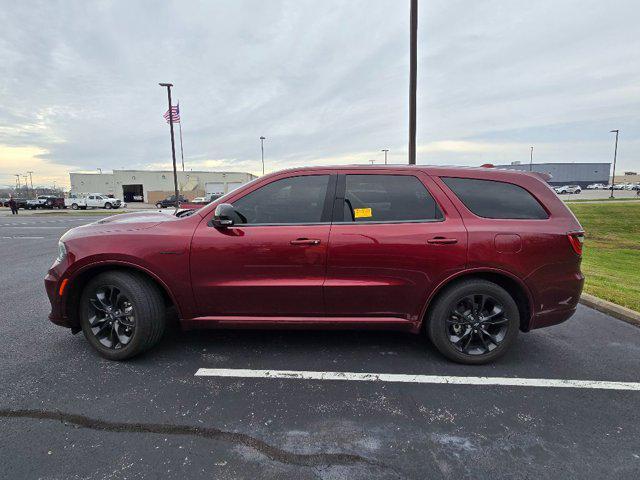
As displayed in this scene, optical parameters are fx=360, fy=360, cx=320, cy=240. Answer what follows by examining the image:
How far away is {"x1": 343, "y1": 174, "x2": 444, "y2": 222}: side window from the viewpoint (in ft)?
10.5

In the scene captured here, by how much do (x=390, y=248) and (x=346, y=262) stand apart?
Result: 40 cm

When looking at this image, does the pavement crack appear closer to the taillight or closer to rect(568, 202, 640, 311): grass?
the taillight

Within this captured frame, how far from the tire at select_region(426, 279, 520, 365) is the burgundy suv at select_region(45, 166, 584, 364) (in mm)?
11

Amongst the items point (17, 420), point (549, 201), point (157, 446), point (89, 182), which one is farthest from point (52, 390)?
point (89, 182)

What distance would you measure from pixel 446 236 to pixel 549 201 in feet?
3.49

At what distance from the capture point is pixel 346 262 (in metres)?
3.12

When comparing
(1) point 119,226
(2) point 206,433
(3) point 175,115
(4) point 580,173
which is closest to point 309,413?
(2) point 206,433

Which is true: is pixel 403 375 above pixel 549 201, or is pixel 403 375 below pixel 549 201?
below

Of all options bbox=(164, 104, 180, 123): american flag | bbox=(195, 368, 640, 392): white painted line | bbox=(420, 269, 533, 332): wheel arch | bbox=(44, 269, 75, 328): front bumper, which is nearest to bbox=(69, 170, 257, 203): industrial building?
bbox=(164, 104, 180, 123): american flag

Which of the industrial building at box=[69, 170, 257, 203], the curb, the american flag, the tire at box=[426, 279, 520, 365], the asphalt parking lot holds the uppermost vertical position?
the american flag

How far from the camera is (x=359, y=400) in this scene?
2699mm

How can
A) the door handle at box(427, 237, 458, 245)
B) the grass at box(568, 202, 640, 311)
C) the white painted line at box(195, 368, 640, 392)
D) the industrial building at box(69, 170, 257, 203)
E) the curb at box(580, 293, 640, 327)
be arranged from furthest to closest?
the industrial building at box(69, 170, 257, 203) → the grass at box(568, 202, 640, 311) → the curb at box(580, 293, 640, 327) → the door handle at box(427, 237, 458, 245) → the white painted line at box(195, 368, 640, 392)

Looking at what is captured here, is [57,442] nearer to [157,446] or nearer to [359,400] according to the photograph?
[157,446]

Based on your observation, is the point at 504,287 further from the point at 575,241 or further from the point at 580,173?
the point at 580,173
